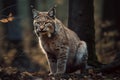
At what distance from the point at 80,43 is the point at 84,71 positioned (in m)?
0.62

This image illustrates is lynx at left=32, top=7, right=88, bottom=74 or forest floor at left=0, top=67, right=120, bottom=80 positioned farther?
lynx at left=32, top=7, right=88, bottom=74

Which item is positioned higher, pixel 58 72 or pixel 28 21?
pixel 28 21

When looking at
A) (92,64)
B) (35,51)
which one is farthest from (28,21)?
(92,64)

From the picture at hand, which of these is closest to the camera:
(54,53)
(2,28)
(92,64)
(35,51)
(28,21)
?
(54,53)

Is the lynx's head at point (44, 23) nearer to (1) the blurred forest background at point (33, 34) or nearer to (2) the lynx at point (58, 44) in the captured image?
(2) the lynx at point (58, 44)

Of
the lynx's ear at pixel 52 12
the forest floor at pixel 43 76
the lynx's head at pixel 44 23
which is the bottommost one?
the forest floor at pixel 43 76

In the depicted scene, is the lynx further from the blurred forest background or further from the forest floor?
the blurred forest background

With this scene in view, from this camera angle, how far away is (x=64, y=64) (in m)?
11.5

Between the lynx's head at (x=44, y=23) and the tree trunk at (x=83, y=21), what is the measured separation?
1911 millimetres

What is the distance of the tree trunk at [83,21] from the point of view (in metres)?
13.0

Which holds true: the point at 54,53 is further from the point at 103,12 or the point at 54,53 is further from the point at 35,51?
the point at 103,12

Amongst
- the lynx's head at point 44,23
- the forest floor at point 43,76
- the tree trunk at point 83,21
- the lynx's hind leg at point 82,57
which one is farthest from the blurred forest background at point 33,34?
the lynx's head at point 44,23

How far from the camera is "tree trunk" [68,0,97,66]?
1301 centimetres

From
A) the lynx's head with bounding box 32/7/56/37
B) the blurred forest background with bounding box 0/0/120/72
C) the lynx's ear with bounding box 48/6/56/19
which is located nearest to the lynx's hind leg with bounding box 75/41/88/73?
the lynx's head with bounding box 32/7/56/37
